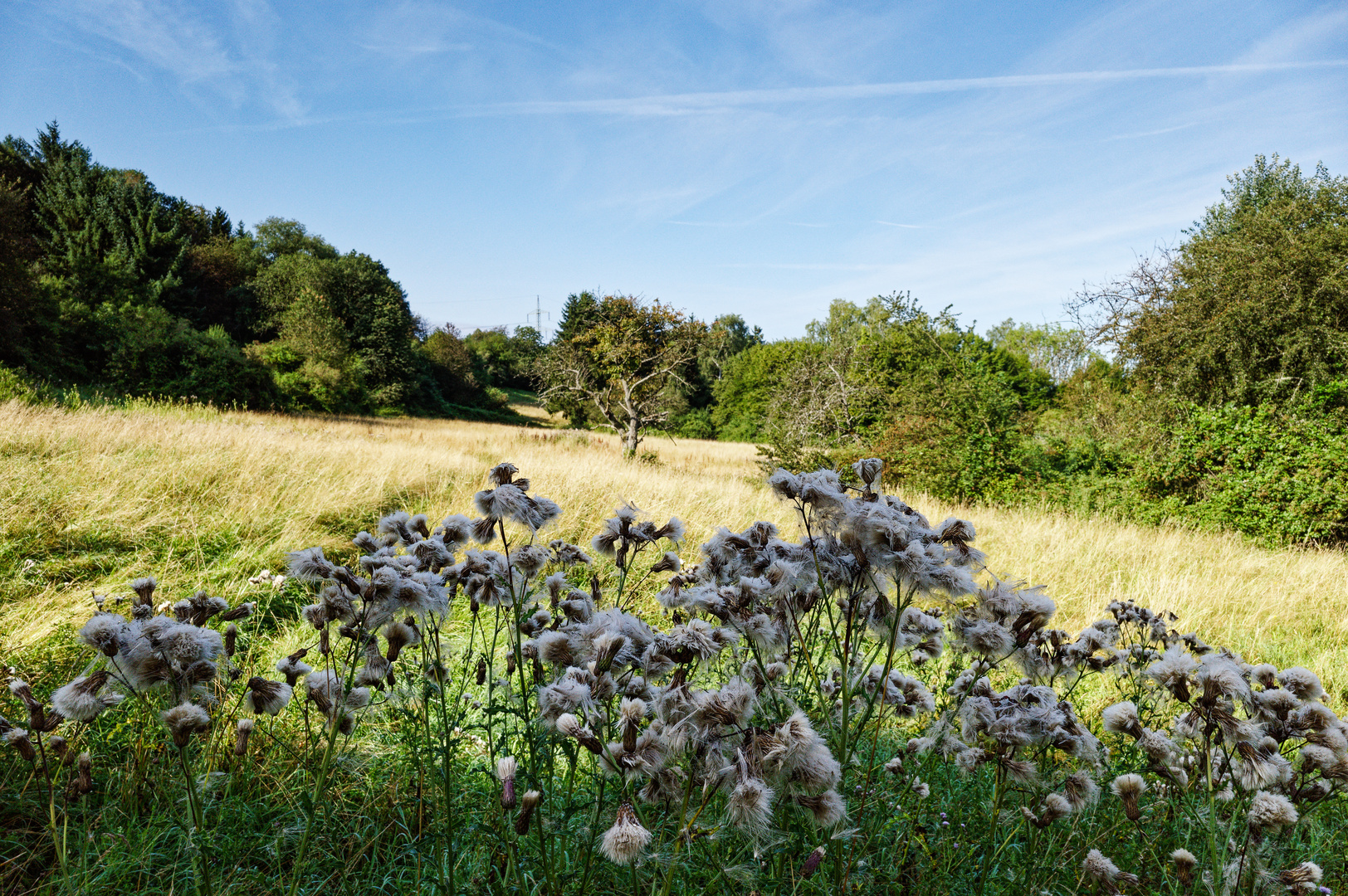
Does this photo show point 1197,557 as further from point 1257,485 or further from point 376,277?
point 376,277

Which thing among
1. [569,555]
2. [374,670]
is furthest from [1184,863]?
[374,670]

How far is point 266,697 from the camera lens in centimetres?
149

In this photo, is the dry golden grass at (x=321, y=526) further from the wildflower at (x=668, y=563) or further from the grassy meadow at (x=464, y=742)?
the wildflower at (x=668, y=563)

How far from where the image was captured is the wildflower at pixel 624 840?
996mm

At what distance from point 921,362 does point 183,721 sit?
52.2 ft

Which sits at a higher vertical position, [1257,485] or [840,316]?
[840,316]

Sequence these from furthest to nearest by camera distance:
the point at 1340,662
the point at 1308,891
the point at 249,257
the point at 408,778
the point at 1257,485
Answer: the point at 249,257
the point at 1257,485
the point at 1340,662
the point at 408,778
the point at 1308,891

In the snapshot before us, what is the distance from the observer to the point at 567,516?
7.10 m

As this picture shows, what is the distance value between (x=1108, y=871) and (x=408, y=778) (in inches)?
99.5

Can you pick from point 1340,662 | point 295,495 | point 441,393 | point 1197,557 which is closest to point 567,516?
point 295,495

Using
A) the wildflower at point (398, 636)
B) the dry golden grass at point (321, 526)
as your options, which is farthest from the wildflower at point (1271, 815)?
the dry golden grass at point (321, 526)

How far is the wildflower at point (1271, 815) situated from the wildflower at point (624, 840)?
1.38m

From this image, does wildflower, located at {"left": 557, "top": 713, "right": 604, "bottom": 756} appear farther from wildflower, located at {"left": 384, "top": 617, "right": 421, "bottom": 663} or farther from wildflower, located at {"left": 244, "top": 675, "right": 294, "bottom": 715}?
wildflower, located at {"left": 244, "top": 675, "right": 294, "bottom": 715}

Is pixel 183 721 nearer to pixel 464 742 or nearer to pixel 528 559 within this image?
pixel 528 559
